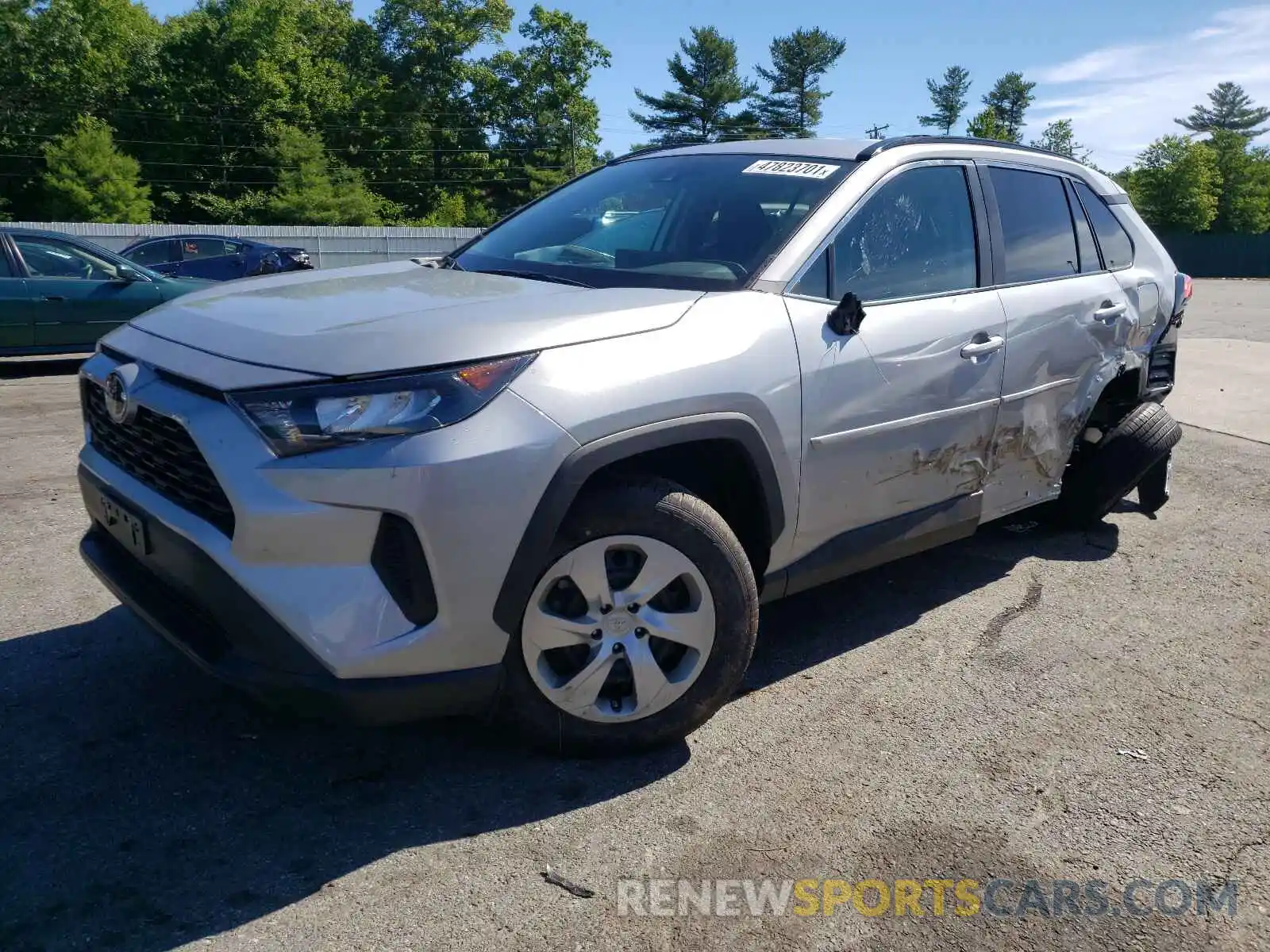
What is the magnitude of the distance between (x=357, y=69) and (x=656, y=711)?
219 ft

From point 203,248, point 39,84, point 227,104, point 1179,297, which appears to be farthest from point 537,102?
point 1179,297

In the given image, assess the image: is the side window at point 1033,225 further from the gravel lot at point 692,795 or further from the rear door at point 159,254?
the rear door at point 159,254

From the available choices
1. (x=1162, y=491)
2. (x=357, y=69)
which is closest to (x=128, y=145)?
(x=357, y=69)

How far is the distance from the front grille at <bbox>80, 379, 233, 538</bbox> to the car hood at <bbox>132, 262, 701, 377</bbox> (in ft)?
0.80

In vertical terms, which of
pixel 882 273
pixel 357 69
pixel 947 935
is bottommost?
pixel 947 935

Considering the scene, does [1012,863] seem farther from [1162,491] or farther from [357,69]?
[357,69]

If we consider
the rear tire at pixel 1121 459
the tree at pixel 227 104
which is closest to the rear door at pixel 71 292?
the rear tire at pixel 1121 459

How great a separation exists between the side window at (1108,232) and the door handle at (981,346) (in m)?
1.30

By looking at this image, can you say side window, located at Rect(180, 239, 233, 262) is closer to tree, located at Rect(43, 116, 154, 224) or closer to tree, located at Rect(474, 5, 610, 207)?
tree, located at Rect(43, 116, 154, 224)

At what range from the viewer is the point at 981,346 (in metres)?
3.88

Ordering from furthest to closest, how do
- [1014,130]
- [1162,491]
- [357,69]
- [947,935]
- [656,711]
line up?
1. [1014,130]
2. [357,69]
3. [1162,491]
4. [656,711]
5. [947,935]

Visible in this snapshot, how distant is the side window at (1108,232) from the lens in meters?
4.91

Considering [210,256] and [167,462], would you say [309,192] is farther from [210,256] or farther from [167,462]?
[167,462]

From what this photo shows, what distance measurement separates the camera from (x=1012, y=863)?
2.67 m
